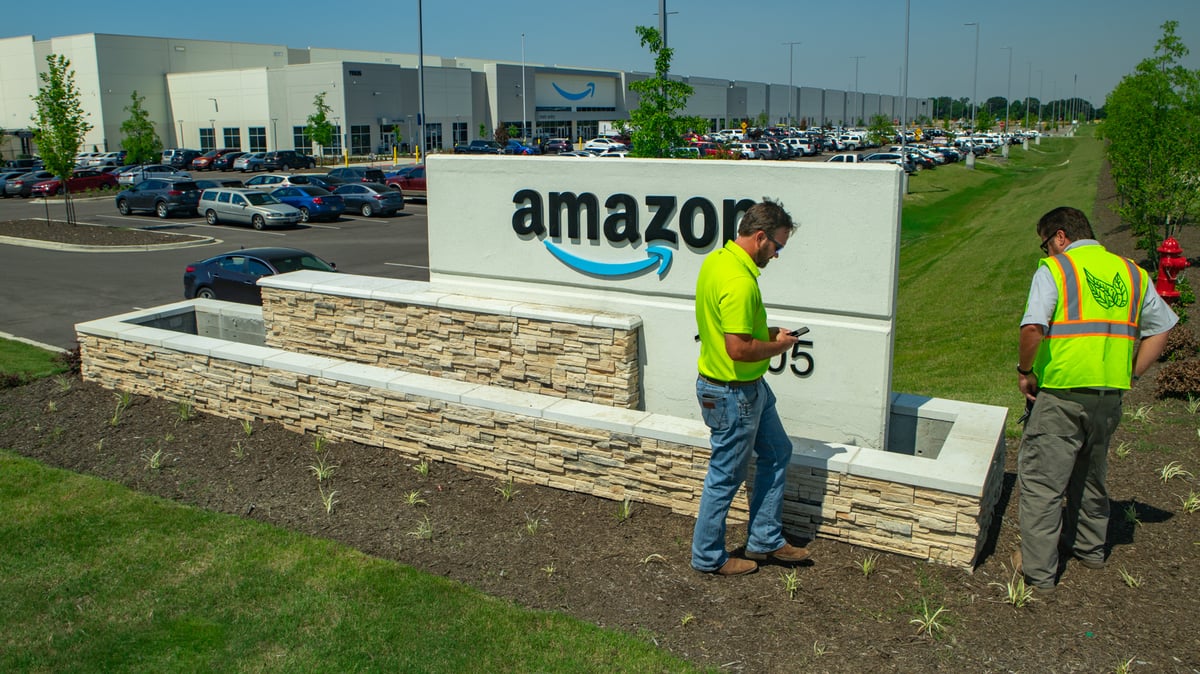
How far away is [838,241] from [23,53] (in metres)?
84.2

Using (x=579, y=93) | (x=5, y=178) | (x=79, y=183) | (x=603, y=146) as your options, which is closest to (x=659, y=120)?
(x=79, y=183)

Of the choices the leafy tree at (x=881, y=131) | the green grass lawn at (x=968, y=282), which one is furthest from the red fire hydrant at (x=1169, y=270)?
the leafy tree at (x=881, y=131)

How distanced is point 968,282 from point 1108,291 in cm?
1416

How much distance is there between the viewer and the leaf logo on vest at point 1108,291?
16.1 feet

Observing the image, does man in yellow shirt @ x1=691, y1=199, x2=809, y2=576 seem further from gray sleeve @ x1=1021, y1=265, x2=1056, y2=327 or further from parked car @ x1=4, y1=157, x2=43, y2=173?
parked car @ x1=4, y1=157, x2=43, y2=173

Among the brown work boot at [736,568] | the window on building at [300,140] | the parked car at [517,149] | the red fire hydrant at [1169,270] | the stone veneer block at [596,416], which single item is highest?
the window on building at [300,140]

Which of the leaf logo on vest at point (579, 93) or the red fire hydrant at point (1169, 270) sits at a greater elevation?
the leaf logo on vest at point (579, 93)

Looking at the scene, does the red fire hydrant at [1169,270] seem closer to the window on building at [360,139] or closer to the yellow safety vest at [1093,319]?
the yellow safety vest at [1093,319]

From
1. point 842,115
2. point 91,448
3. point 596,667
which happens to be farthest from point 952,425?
point 842,115

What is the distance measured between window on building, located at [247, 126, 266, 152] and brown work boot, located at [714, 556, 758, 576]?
6975 centimetres

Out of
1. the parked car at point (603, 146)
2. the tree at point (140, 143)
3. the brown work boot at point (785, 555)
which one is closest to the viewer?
the brown work boot at point (785, 555)

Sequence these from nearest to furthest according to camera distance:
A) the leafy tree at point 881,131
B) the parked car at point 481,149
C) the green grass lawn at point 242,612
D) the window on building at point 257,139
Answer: the green grass lawn at point 242,612 → the parked car at point 481,149 → the window on building at point 257,139 → the leafy tree at point 881,131

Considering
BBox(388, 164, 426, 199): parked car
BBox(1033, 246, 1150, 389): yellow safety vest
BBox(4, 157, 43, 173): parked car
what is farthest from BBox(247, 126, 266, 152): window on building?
BBox(1033, 246, 1150, 389): yellow safety vest

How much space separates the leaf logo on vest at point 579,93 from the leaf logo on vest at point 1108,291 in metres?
79.8
